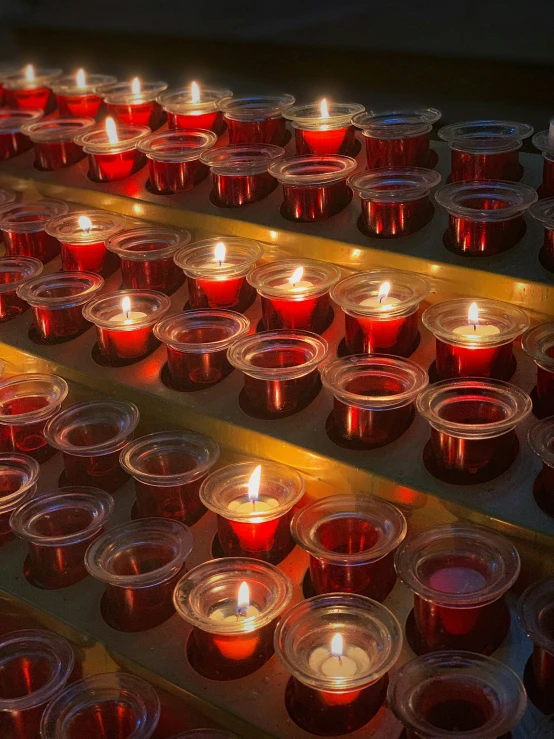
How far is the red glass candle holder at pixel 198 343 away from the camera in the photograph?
4.92ft

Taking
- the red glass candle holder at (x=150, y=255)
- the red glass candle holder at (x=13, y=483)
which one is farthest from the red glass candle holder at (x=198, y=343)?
the red glass candle holder at (x=13, y=483)

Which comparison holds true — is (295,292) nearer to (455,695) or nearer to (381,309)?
(381,309)

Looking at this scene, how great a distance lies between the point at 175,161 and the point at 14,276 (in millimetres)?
393

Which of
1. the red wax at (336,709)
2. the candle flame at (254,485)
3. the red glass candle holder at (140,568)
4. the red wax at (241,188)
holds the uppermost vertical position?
the red wax at (241,188)

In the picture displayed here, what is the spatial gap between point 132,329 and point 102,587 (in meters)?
0.45

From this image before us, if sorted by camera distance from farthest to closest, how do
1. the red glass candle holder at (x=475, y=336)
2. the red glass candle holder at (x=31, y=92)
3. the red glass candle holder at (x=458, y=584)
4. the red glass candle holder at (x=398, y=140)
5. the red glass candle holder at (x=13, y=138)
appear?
the red glass candle holder at (x=31, y=92)
the red glass candle holder at (x=13, y=138)
the red glass candle holder at (x=398, y=140)
the red glass candle holder at (x=475, y=336)
the red glass candle holder at (x=458, y=584)

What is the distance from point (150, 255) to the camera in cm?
169

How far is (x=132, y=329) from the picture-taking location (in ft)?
5.17

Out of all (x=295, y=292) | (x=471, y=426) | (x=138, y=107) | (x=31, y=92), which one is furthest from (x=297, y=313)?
(x=31, y=92)

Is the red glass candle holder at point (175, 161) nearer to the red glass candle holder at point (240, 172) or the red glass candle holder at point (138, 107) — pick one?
the red glass candle holder at point (240, 172)

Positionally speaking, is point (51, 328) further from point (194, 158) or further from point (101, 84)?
point (101, 84)

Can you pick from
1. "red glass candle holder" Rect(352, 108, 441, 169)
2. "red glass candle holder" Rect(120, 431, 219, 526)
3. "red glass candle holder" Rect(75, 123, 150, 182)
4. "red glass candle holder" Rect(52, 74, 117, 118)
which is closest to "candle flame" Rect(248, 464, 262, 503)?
"red glass candle holder" Rect(120, 431, 219, 526)

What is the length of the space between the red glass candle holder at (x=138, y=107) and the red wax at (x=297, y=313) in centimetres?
74

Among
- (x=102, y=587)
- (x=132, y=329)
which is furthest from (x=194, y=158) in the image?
(x=102, y=587)
